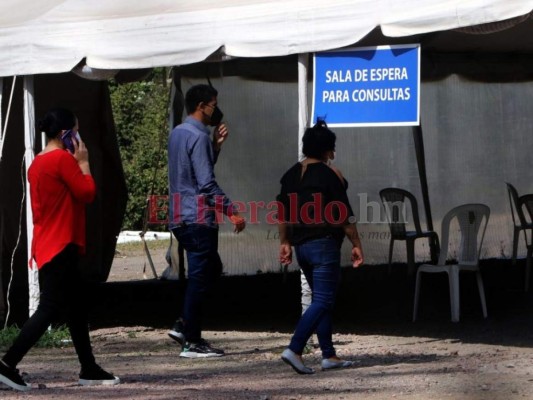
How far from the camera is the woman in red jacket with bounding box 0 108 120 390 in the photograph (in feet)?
23.5

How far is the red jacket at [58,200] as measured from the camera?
7164 millimetres

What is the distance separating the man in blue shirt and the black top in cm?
63

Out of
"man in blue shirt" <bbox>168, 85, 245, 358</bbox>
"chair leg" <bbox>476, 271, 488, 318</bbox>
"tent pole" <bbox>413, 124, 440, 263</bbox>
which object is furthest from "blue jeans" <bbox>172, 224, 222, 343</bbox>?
"tent pole" <bbox>413, 124, 440, 263</bbox>

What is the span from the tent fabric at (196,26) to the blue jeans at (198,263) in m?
1.29

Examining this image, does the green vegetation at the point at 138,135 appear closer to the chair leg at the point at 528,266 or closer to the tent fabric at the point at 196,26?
the chair leg at the point at 528,266

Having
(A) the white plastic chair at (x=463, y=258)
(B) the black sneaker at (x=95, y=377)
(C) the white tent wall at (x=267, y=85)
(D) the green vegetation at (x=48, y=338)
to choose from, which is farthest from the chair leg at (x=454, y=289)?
(B) the black sneaker at (x=95, y=377)

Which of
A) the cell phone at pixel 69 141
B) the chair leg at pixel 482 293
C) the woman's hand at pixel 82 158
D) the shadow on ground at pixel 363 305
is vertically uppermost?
the cell phone at pixel 69 141

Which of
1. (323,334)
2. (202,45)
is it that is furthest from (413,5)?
(323,334)

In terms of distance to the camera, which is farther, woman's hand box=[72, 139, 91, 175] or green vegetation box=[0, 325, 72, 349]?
green vegetation box=[0, 325, 72, 349]

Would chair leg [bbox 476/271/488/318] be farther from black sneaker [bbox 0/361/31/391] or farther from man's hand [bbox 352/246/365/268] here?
black sneaker [bbox 0/361/31/391]

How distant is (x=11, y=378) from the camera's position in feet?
23.8

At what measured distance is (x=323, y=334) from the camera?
25.8ft

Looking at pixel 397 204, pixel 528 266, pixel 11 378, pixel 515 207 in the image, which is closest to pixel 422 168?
pixel 397 204

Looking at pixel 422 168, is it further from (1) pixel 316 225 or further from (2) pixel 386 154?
(1) pixel 316 225
